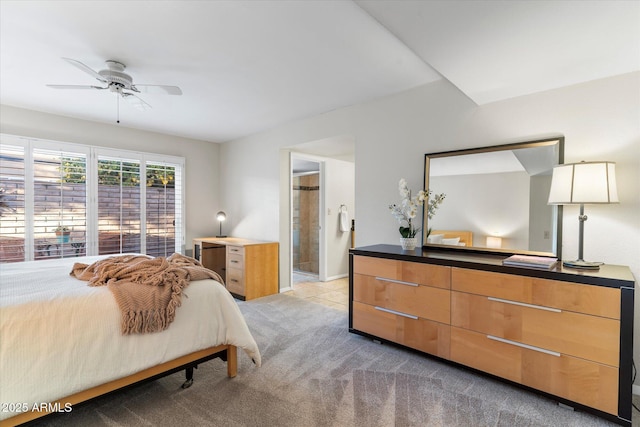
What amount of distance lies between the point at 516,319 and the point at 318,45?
94.2 inches

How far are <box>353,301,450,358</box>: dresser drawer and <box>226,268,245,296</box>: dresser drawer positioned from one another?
6.22ft

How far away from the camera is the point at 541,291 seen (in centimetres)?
196

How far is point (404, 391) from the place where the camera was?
2.07 metres

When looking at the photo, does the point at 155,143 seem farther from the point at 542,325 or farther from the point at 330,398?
the point at 542,325

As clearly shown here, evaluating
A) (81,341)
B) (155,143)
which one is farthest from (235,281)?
(81,341)

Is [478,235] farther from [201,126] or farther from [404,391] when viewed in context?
[201,126]

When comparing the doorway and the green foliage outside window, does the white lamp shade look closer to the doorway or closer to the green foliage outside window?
the doorway

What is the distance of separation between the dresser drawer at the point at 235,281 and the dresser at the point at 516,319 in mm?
2047

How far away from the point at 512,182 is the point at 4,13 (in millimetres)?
3767

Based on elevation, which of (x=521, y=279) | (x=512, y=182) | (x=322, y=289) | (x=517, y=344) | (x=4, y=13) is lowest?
(x=322, y=289)

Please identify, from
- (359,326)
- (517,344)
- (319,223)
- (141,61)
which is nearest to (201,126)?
(141,61)

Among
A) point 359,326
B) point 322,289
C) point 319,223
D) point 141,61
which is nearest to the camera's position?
point 141,61

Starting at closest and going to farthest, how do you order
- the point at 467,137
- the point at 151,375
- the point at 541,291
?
the point at 151,375 → the point at 541,291 → the point at 467,137

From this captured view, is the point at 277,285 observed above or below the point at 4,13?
below
